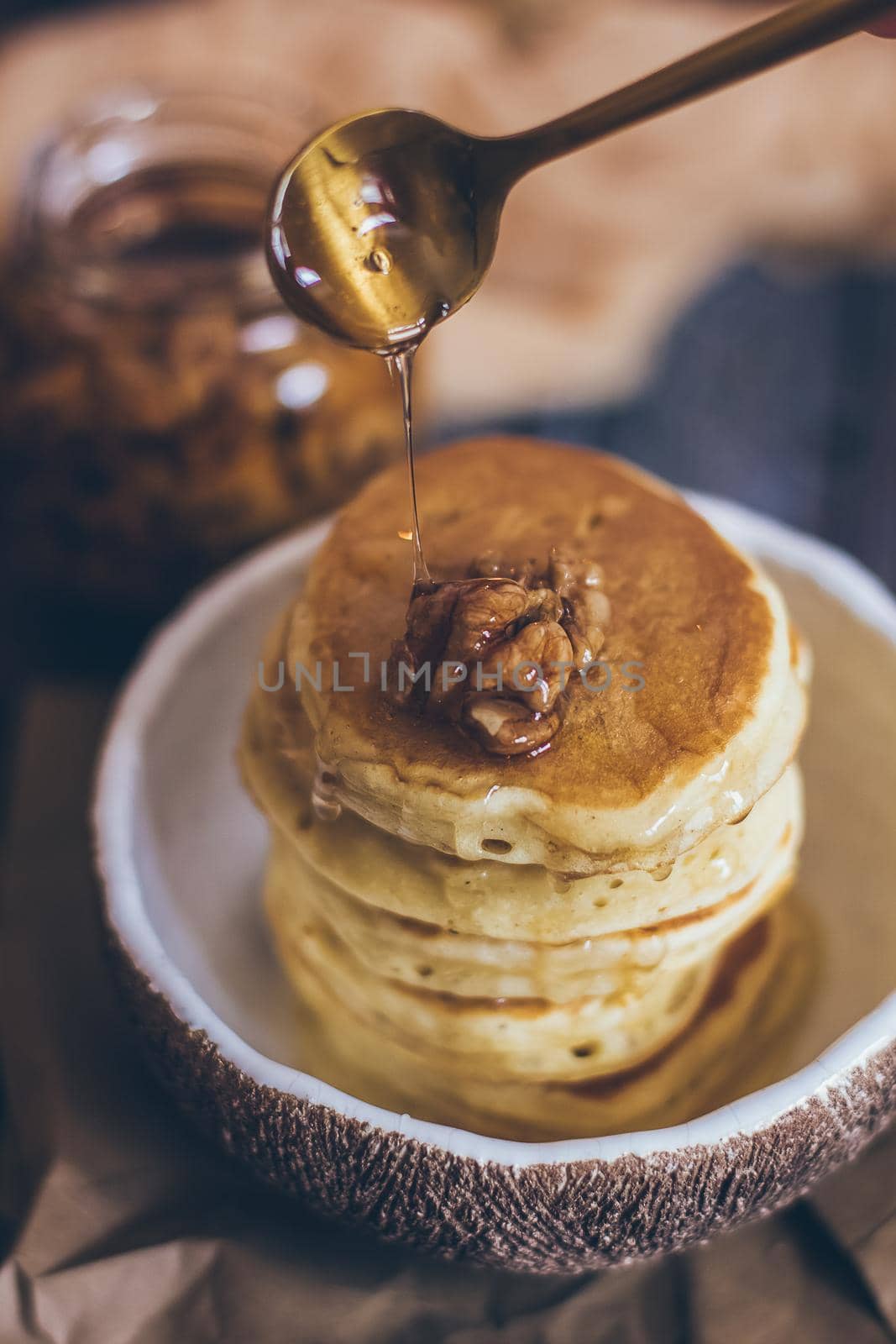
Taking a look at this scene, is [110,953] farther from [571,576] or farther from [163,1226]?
[571,576]

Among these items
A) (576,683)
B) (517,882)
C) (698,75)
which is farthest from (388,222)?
(517,882)

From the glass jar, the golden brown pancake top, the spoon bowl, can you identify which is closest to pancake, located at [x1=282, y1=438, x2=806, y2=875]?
the golden brown pancake top

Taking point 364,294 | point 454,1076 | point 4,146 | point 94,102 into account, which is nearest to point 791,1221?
point 454,1076

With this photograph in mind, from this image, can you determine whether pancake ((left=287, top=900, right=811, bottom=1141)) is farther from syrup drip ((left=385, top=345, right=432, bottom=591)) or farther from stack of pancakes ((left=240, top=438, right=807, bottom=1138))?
syrup drip ((left=385, top=345, right=432, bottom=591))

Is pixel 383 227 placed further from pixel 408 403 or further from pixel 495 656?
pixel 495 656

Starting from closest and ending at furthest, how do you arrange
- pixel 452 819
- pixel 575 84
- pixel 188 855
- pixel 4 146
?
pixel 452 819 < pixel 188 855 < pixel 4 146 < pixel 575 84

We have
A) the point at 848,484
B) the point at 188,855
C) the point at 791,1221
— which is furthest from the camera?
the point at 848,484
